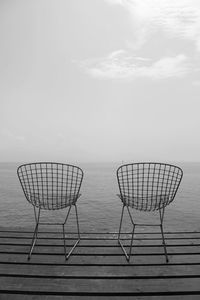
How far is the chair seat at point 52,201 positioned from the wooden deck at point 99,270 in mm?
522

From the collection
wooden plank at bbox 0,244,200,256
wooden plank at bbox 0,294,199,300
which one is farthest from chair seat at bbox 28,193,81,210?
wooden plank at bbox 0,294,199,300

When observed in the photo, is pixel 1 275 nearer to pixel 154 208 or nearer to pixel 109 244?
pixel 109 244

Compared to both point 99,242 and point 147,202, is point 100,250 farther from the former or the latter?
point 147,202

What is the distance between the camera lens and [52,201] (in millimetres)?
3166

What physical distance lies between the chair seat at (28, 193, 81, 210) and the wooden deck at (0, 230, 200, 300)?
0.52 metres

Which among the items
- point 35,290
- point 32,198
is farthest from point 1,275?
point 32,198

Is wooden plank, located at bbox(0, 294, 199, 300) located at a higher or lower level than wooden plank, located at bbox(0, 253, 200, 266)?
lower

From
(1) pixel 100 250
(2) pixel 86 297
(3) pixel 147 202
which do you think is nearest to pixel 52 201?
(1) pixel 100 250

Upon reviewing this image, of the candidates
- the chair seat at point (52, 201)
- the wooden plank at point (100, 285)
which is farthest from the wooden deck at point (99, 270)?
the chair seat at point (52, 201)

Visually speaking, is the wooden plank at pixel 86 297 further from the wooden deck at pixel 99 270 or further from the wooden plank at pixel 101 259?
the wooden plank at pixel 101 259

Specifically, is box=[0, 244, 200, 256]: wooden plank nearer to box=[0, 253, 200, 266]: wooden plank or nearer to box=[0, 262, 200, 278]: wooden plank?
box=[0, 253, 200, 266]: wooden plank

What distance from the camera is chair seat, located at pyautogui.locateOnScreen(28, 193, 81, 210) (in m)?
3.06

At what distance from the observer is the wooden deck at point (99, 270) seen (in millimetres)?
2238

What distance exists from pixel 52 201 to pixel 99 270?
97 cm
